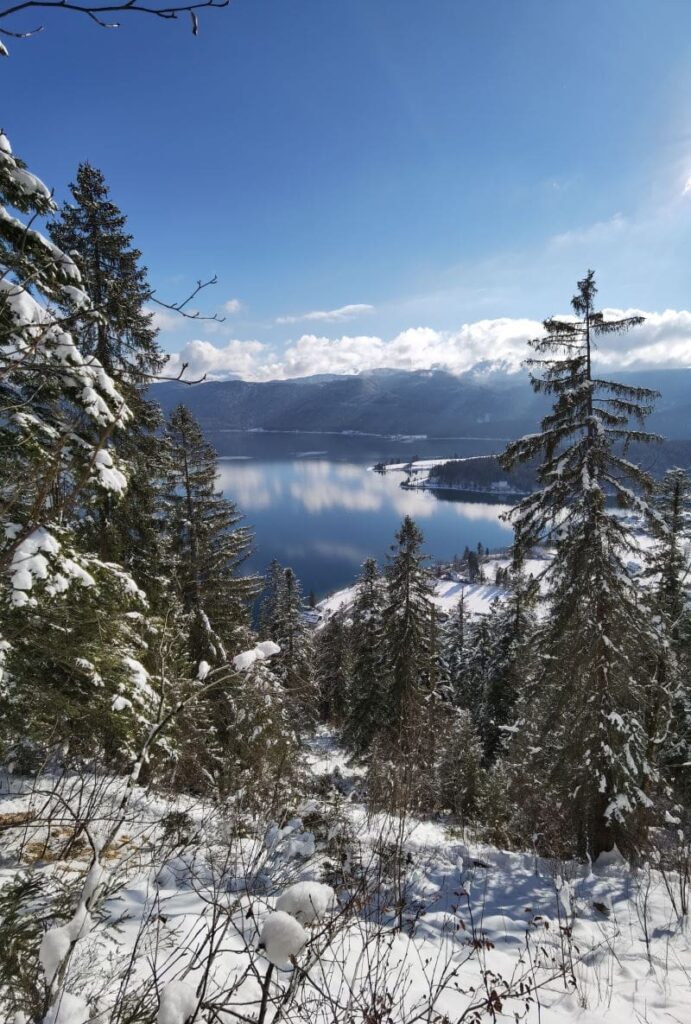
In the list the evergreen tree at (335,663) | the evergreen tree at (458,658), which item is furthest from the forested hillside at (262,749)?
the evergreen tree at (458,658)

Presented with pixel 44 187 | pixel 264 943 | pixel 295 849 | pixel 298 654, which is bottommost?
pixel 298 654

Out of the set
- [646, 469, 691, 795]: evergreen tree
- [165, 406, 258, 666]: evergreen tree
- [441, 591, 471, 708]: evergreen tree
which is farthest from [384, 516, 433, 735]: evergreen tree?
[441, 591, 471, 708]: evergreen tree

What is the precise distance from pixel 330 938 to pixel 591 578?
800cm

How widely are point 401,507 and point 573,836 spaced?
12693 cm

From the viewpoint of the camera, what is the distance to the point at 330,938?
5.59 ft

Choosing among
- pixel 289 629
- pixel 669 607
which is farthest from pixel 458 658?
pixel 669 607

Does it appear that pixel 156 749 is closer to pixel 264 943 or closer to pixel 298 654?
pixel 264 943

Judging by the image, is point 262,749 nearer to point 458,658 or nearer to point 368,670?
point 368,670

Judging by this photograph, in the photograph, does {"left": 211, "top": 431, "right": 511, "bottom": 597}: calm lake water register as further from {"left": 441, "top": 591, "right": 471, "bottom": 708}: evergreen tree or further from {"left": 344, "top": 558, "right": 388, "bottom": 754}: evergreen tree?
{"left": 344, "top": 558, "right": 388, "bottom": 754}: evergreen tree

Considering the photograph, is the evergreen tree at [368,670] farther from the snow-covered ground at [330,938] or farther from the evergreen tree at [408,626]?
the snow-covered ground at [330,938]

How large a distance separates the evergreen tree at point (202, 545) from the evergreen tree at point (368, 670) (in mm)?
6535

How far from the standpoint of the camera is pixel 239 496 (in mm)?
123500

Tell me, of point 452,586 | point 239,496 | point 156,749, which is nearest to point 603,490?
point 156,749

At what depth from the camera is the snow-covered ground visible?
173 cm
